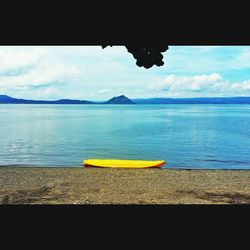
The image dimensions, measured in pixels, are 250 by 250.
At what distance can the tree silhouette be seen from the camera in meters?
2.31

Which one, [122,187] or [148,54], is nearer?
[148,54]

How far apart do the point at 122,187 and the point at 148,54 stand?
11.4 meters

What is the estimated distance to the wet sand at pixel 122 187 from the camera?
1125 cm

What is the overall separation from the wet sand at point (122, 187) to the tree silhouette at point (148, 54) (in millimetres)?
8700

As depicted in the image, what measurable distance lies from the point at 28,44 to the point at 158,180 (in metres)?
13.6

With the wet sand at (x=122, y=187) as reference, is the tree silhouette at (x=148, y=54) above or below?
above

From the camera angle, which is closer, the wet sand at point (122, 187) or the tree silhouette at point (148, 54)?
the tree silhouette at point (148, 54)

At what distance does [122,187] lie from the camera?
13500 mm

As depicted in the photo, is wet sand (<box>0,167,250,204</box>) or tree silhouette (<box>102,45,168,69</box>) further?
wet sand (<box>0,167,250,204</box>)

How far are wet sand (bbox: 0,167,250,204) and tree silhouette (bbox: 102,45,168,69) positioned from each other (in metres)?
8.70
